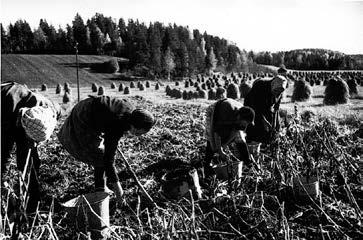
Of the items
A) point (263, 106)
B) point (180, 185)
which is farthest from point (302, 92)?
point (180, 185)

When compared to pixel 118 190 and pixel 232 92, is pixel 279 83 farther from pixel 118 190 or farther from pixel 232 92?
pixel 232 92

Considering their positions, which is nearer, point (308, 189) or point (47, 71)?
point (308, 189)

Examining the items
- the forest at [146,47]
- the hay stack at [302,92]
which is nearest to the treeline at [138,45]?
the forest at [146,47]

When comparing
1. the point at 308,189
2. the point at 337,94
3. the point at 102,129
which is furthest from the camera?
the point at 337,94

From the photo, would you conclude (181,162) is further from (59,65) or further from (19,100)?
(59,65)

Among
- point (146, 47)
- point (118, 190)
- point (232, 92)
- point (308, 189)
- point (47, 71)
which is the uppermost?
point (146, 47)

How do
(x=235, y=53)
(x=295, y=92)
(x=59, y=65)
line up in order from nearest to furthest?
1. (x=295, y=92)
2. (x=59, y=65)
3. (x=235, y=53)

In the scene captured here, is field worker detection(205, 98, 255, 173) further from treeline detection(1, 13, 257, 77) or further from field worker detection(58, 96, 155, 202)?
treeline detection(1, 13, 257, 77)

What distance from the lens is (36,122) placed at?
3141 millimetres

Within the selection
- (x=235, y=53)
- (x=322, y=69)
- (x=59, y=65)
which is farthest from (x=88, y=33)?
(x=322, y=69)

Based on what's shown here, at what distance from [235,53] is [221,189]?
239 ft

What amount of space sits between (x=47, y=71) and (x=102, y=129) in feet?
155

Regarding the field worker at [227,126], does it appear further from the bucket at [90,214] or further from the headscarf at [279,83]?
the bucket at [90,214]

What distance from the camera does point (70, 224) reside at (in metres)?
3.53
